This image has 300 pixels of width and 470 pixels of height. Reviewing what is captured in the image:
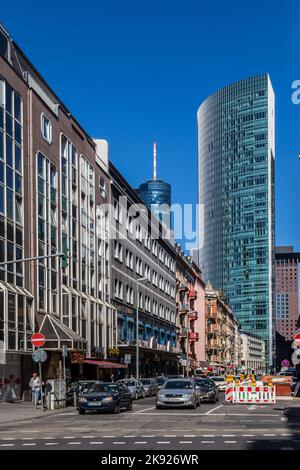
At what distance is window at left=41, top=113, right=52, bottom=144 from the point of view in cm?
5137

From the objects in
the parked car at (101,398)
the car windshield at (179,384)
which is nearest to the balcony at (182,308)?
the car windshield at (179,384)

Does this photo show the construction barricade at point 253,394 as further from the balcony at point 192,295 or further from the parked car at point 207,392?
the balcony at point 192,295

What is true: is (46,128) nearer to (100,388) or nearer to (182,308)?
(100,388)

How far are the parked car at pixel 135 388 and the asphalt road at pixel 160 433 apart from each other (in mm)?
18816

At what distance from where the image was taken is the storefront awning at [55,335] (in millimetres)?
48250

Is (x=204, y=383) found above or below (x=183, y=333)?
below

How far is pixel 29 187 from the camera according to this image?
4778 cm

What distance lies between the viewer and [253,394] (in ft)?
130

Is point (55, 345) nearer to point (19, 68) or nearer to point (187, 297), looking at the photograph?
point (19, 68)

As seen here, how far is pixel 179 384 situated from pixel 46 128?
24.1 m

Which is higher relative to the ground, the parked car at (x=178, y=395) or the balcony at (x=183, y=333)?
the balcony at (x=183, y=333)

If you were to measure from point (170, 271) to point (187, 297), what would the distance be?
55.7 ft

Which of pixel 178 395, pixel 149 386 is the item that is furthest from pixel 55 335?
pixel 178 395

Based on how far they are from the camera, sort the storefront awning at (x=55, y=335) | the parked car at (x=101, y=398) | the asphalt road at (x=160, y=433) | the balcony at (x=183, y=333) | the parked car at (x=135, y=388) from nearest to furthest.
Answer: the asphalt road at (x=160, y=433) < the parked car at (x=101, y=398) < the parked car at (x=135, y=388) < the storefront awning at (x=55, y=335) < the balcony at (x=183, y=333)
